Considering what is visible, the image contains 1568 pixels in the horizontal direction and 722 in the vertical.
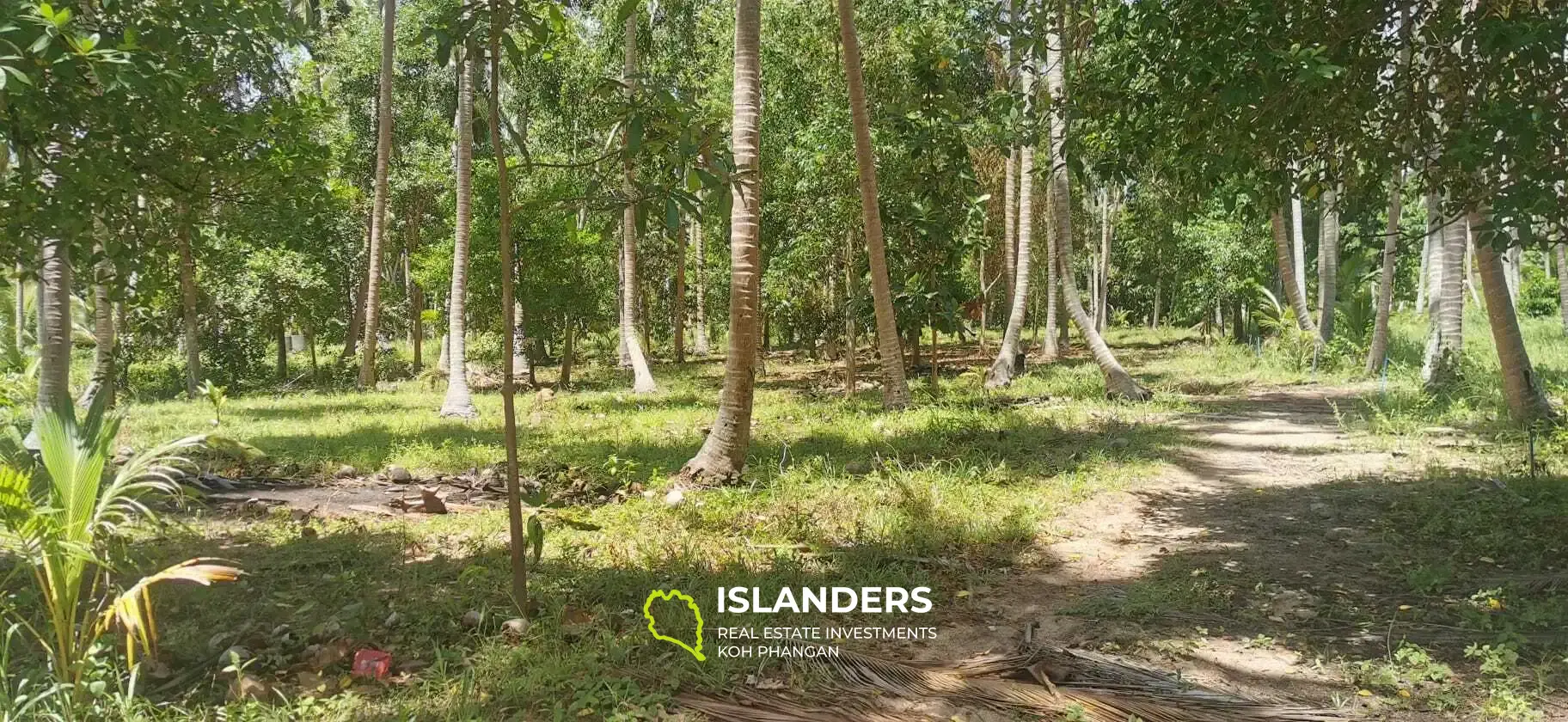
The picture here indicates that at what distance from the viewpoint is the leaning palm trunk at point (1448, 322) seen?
10.8 metres

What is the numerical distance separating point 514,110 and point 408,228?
15.8 ft

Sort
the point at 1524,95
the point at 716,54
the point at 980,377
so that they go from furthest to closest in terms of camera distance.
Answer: the point at 716,54
the point at 980,377
the point at 1524,95

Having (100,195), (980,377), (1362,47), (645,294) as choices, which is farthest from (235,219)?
(645,294)

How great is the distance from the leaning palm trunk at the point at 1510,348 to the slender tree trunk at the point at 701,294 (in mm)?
18478

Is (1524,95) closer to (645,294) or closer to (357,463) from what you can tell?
(357,463)

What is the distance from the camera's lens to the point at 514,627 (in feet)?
14.5

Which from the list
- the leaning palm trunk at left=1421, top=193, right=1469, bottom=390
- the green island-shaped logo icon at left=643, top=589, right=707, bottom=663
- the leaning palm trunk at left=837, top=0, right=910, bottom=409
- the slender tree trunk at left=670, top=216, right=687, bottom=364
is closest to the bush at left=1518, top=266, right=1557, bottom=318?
the leaning palm trunk at left=1421, top=193, right=1469, bottom=390

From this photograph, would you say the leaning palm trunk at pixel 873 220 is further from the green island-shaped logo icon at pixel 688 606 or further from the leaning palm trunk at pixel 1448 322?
the green island-shaped logo icon at pixel 688 606

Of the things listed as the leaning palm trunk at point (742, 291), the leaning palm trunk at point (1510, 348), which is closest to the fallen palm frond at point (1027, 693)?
the leaning palm trunk at point (742, 291)

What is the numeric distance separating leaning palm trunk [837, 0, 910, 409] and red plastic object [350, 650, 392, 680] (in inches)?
328

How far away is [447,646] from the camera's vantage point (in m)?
4.33

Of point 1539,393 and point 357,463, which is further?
point 357,463

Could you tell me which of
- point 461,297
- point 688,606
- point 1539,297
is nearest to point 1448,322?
point 688,606

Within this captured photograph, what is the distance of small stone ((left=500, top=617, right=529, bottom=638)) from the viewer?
4402mm
